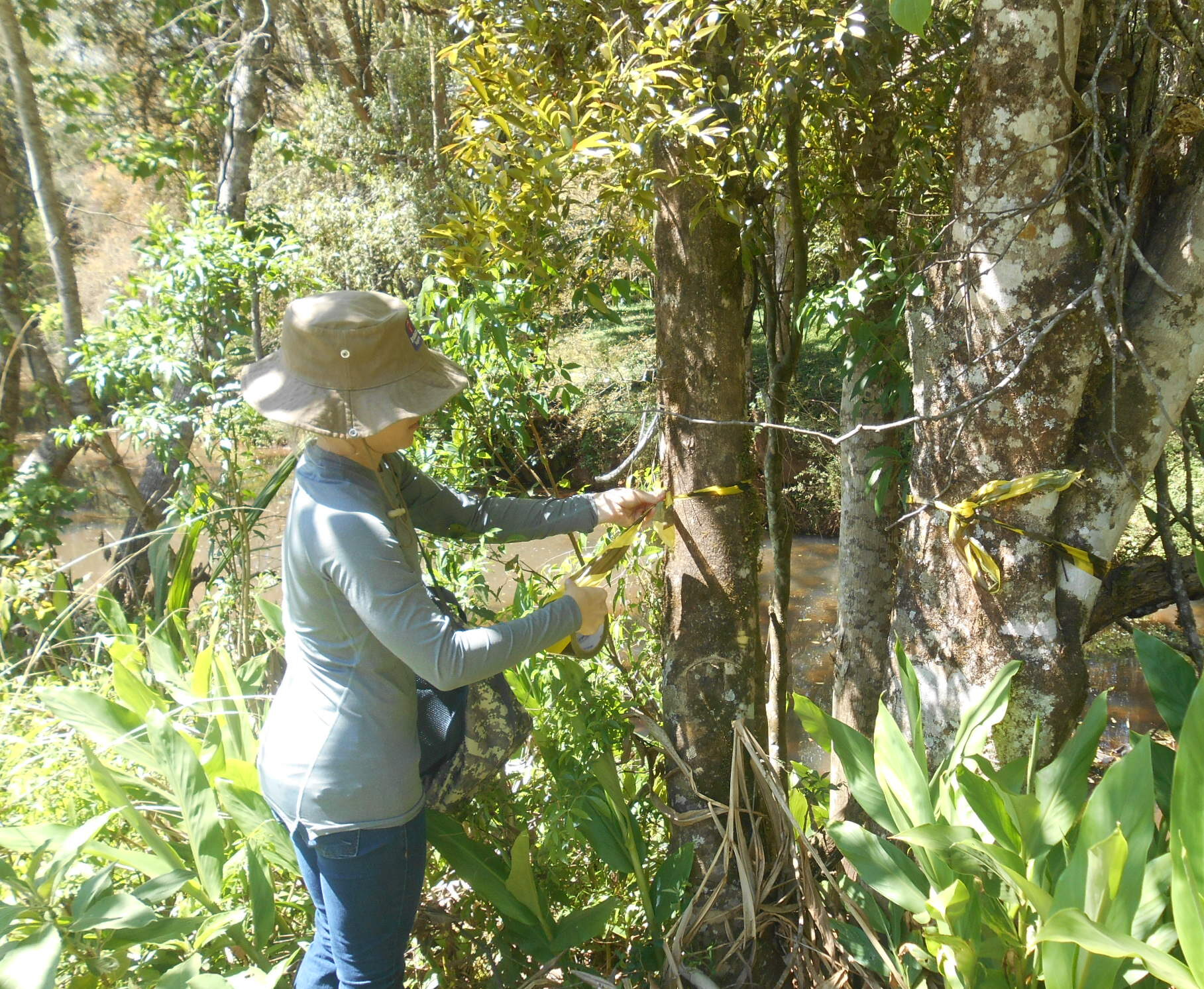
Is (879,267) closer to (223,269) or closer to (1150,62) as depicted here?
(1150,62)

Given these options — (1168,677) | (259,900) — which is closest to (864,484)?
(1168,677)

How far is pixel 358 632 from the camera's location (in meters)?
1.59

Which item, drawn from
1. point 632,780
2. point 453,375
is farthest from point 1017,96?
point 632,780

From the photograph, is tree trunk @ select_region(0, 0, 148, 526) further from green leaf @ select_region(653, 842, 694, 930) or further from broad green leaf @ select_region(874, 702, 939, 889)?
broad green leaf @ select_region(874, 702, 939, 889)

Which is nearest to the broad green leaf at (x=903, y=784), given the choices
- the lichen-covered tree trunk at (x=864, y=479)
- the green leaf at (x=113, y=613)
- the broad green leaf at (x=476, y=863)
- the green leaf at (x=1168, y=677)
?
the green leaf at (x=1168, y=677)

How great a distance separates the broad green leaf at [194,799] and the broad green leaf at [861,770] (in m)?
1.32

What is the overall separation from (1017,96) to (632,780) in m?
1.72

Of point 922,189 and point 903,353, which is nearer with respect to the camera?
point 903,353

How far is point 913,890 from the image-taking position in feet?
5.24

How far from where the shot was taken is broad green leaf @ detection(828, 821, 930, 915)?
1.61 meters

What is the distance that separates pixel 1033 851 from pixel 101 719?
6.57 feet

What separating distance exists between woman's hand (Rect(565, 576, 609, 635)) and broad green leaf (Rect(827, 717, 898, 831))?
19.7 inches

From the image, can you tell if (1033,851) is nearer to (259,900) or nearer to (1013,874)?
(1013,874)

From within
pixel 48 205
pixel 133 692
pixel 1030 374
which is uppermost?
pixel 48 205
